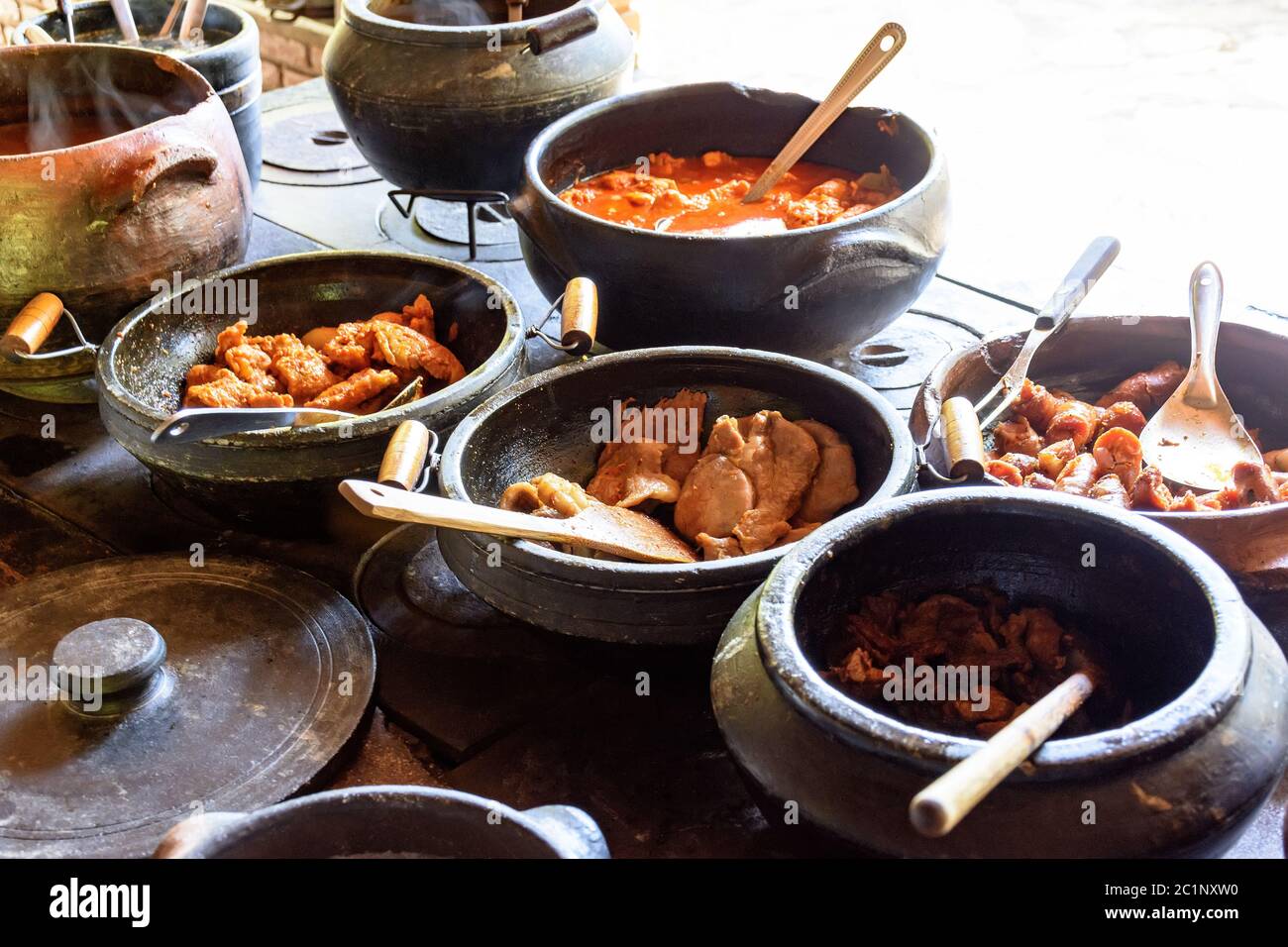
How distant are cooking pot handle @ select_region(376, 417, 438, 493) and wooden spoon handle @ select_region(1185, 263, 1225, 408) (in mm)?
1235

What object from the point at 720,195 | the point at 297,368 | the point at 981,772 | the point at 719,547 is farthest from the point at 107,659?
the point at 720,195

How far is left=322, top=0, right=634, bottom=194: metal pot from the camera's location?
9.27ft

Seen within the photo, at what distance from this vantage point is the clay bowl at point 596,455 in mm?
1588

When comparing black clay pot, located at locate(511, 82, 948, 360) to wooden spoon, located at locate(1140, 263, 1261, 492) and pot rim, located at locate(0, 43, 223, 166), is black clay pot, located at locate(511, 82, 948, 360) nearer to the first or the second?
wooden spoon, located at locate(1140, 263, 1261, 492)

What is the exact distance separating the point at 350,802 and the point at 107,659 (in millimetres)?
649

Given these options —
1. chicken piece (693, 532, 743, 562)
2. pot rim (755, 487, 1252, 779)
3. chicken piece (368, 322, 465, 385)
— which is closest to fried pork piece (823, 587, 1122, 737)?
pot rim (755, 487, 1252, 779)

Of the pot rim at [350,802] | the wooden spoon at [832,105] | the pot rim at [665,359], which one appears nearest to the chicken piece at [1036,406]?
the pot rim at [665,359]

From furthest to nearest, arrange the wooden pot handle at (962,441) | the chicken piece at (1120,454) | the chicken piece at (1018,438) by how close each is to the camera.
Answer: the chicken piece at (1018,438), the chicken piece at (1120,454), the wooden pot handle at (962,441)

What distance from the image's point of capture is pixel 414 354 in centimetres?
229

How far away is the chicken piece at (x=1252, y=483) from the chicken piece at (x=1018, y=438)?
30 cm

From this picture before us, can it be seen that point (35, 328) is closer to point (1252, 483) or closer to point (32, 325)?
point (32, 325)

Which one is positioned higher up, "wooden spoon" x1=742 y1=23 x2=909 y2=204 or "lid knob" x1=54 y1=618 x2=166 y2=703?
"wooden spoon" x1=742 y1=23 x2=909 y2=204

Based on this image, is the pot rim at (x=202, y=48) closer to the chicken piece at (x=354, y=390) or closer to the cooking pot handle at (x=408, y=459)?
the chicken piece at (x=354, y=390)
